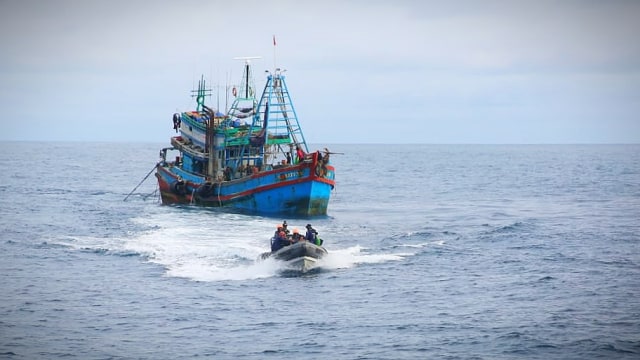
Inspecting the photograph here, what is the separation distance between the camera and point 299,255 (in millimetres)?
36844

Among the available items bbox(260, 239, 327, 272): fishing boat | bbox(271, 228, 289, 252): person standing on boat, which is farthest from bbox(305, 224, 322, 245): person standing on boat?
bbox(271, 228, 289, 252): person standing on boat

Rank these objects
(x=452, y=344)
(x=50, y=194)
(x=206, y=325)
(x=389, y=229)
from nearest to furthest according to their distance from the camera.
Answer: (x=452, y=344), (x=206, y=325), (x=389, y=229), (x=50, y=194)

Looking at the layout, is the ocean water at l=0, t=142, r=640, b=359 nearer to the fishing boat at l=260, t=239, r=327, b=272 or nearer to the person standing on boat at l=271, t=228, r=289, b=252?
the fishing boat at l=260, t=239, r=327, b=272

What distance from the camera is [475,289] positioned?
3484 cm

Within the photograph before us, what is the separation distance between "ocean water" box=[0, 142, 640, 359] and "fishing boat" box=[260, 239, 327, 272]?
569 millimetres

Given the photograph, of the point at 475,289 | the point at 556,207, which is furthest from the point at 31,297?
the point at 556,207

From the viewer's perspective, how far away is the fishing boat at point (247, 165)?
181ft

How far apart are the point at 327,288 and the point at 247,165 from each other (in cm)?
2747

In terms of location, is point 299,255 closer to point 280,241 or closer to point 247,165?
point 280,241

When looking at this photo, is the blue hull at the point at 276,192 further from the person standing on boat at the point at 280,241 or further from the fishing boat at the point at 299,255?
the fishing boat at the point at 299,255

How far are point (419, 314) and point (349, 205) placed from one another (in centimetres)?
3996

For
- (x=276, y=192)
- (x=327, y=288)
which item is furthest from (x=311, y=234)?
(x=276, y=192)

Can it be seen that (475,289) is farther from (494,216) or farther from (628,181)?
(628,181)

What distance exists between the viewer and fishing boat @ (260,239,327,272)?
121ft
